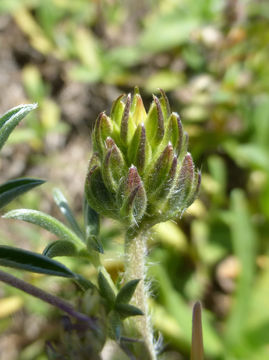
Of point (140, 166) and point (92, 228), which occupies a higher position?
point (140, 166)

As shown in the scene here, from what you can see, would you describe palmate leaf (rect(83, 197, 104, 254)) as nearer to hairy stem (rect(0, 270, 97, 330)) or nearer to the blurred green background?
hairy stem (rect(0, 270, 97, 330))

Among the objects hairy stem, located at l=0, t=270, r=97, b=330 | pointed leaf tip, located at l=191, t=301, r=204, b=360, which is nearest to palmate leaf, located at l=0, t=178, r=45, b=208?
hairy stem, located at l=0, t=270, r=97, b=330

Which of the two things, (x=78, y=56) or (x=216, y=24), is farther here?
(x=78, y=56)

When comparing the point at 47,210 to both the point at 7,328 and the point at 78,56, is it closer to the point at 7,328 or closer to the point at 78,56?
the point at 7,328

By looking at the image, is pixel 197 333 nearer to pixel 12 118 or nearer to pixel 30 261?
pixel 30 261

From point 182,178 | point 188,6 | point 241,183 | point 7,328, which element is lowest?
point 7,328

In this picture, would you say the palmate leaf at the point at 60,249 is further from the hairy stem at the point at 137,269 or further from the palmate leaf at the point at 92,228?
the hairy stem at the point at 137,269

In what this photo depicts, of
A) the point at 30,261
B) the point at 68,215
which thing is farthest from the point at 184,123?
the point at 30,261

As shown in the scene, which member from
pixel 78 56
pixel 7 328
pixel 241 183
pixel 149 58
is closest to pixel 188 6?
pixel 149 58
